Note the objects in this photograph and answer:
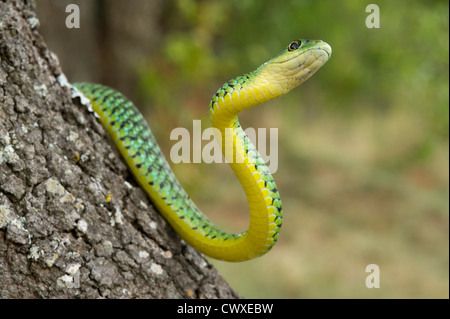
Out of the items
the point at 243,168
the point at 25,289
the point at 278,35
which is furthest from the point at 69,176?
the point at 278,35

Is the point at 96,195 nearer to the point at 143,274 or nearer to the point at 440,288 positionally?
the point at 143,274

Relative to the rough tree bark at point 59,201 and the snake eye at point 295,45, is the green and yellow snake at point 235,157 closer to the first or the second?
the snake eye at point 295,45

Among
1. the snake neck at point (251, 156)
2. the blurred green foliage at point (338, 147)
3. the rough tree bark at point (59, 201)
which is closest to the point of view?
the rough tree bark at point (59, 201)

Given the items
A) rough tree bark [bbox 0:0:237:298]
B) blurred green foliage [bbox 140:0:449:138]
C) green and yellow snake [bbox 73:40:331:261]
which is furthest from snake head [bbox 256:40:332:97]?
blurred green foliage [bbox 140:0:449:138]

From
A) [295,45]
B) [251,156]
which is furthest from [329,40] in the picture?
[251,156]

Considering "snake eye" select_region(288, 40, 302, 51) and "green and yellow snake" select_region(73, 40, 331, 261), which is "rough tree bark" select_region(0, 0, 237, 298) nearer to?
"green and yellow snake" select_region(73, 40, 331, 261)

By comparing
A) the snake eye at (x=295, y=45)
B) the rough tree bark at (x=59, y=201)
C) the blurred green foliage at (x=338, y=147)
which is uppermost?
the blurred green foliage at (x=338, y=147)

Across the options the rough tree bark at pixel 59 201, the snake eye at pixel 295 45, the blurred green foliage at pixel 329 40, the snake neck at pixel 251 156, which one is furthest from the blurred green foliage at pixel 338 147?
the rough tree bark at pixel 59 201

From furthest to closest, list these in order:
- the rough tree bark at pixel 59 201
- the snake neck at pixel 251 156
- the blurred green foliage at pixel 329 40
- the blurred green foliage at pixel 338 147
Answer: the blurred green foliage at pixel 338 147
the blurred green foliage at pixel 329 40
the snake neck at pixel 251 156
the rough tree bark at pixel 59 201
